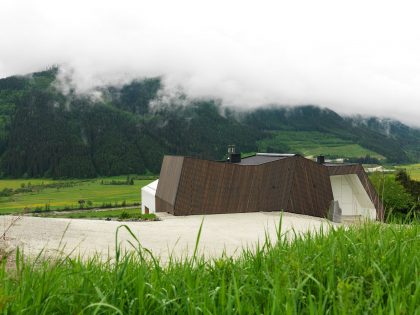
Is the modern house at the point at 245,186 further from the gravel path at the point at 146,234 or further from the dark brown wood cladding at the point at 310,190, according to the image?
the gravel path at the point at 146,234

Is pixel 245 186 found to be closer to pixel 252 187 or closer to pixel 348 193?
pixel 252 187

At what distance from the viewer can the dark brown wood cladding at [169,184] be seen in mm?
19359

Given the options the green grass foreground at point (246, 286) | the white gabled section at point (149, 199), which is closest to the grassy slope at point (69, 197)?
the white gabled section at point (149, 199)

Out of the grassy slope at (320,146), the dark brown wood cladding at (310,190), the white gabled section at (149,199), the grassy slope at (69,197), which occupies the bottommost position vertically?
the grassy slope at (69,197)

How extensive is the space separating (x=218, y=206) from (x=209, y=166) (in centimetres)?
190

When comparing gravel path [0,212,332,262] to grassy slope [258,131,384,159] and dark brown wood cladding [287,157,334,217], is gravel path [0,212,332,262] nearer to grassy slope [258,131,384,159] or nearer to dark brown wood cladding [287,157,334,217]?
dark brown wood cladding [287,157,334,217]

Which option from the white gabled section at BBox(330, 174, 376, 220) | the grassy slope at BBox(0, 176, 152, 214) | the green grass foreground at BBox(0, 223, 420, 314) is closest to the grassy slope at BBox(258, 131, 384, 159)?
the grassy slope at BBox(0, 176, 152, 214)

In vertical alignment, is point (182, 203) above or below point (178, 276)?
below

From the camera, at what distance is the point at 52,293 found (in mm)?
2072

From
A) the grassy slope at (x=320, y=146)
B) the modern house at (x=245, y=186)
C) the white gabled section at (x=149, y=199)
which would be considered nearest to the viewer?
the modern house at (x=245, y=186)

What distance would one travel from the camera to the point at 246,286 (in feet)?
7.34

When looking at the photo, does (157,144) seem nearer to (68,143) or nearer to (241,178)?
(68,143)

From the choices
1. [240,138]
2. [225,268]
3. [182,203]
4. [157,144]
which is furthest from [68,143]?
[225,268]

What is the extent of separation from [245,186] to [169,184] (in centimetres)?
376
